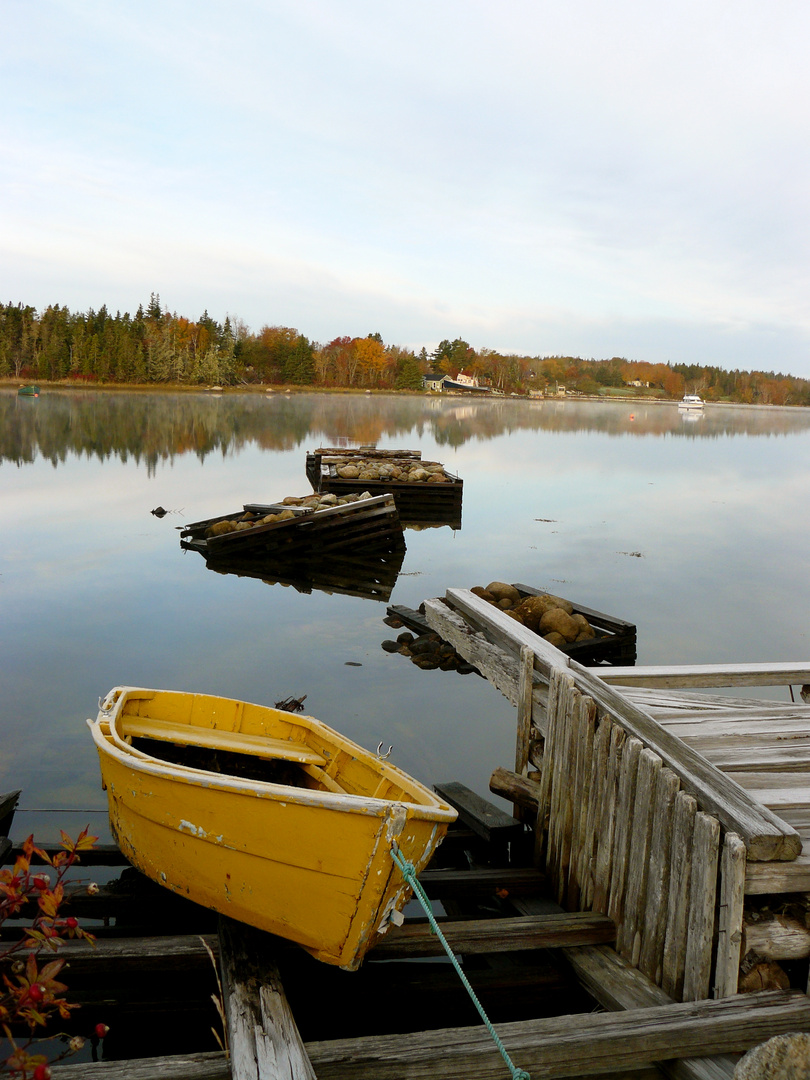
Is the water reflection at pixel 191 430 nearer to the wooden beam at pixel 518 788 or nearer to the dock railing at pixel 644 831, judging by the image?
the wooden beam at pixel 518 788

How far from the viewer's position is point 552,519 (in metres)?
25.9

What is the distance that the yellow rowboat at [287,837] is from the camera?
3617mm

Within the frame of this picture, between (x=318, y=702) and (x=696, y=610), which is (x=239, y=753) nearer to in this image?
(x=318, y=702)

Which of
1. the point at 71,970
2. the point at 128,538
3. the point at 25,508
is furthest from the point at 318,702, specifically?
the point at 25,508

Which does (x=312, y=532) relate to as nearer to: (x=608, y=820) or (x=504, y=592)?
(x=504, y=592)

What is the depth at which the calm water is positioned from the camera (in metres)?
8.71

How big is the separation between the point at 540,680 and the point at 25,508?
846 inches

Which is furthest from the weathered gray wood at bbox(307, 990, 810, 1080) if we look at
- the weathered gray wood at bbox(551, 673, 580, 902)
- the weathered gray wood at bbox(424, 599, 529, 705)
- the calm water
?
the calm water

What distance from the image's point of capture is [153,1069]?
294cm

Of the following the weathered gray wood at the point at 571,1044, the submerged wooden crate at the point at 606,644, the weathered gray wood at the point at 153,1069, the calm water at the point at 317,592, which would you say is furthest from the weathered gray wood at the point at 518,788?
the submerged wooden crate at the point at 606,644

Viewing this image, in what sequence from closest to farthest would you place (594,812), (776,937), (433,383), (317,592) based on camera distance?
(776,937) → (594,812) → (317,592) → (433,383)

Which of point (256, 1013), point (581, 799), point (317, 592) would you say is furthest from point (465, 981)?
point (317, 592)

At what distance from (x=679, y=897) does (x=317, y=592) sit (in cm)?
1205

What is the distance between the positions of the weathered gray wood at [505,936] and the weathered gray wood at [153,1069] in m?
1.19
